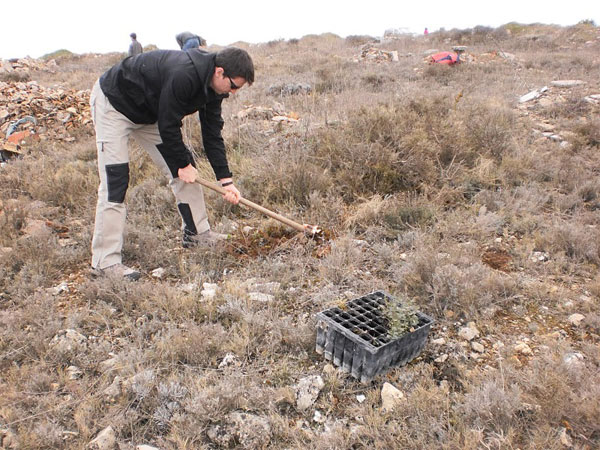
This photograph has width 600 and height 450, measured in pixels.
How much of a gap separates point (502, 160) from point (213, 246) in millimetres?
3372

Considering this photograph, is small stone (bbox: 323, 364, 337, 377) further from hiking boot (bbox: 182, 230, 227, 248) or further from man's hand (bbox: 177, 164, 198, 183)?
man's hand (bbox: 177, 164, 198, 183)

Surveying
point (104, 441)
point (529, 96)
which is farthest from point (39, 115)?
point (529, 96)

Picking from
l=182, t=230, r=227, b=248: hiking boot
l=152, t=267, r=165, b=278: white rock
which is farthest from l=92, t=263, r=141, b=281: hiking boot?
l=182, t=230, r=227, b=248: hiking boot

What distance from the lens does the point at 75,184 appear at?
15.2 feet

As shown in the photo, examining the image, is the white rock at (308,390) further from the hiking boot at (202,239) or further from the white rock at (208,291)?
the hiking boot at (202,239)

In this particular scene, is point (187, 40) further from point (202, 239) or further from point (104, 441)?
point (104, 441)

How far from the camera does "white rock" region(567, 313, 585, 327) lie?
8.46ft

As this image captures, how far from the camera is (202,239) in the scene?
3.60m

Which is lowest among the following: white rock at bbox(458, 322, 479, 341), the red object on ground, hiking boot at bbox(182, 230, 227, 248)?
white rock at bbox(458, 322, 479, 341)

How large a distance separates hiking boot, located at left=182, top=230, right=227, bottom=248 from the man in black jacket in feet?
1.14

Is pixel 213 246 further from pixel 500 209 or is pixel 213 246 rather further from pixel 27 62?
pixel 27 62

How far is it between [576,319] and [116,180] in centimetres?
330

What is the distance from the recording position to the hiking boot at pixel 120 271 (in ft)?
10.4

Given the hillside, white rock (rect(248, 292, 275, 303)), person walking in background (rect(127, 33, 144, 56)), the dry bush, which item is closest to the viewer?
the hillside
